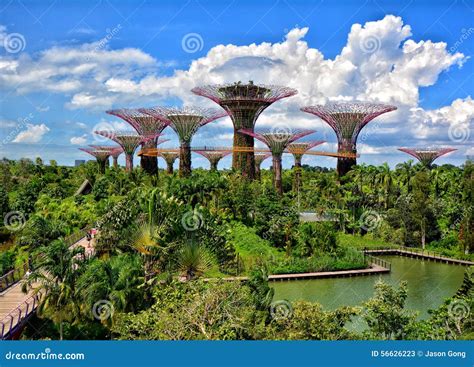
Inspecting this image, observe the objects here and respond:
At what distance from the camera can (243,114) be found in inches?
1692

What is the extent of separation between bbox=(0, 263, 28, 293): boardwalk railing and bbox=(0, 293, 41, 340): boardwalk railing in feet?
5.86

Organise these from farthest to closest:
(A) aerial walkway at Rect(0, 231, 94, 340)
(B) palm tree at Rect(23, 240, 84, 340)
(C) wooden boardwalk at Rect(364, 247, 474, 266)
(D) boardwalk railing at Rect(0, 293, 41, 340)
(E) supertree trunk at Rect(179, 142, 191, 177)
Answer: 1. (E) supertree trunk at Rect(179, 142, 191, 177)
2. (C) wooden boardwalk at Rect(364, 247, 474, 266)
3. (B) palm tree at Rect(23, 240, 84, 340)
4. (A) aerial walkway at Rect(0, 231, 94, 340)
5. (D) boardwalk railing at Rect(0, 293, 41, 340)

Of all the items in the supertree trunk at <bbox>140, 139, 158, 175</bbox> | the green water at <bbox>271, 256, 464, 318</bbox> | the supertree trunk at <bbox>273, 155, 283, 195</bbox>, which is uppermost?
the supertree trunk at <bbox>140, 139, 158, 175</bbox>

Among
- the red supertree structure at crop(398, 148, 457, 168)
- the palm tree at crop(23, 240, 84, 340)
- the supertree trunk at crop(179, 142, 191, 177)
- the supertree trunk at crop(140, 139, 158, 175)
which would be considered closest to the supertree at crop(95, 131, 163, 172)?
the supertree trunk at crop(140, 139, 158, 175)

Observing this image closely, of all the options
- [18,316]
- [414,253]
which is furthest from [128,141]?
[18,316]

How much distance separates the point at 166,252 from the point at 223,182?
37.1ft

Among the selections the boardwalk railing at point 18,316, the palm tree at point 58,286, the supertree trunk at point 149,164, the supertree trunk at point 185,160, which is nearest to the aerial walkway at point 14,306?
the boardwalk railing at point 18,316

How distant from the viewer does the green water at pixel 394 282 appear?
1970 centimetres

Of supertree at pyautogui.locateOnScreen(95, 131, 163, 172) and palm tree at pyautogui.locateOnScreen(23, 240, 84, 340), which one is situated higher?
supertree at pyautogui.locateOnScreen(95, 131, 163, 172)

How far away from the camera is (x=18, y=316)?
13438mm

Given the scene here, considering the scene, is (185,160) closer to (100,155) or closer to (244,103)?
(244,103)

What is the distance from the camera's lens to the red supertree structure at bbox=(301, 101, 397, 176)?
42156 millimetres

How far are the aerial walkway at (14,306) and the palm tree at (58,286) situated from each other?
1.11 feet

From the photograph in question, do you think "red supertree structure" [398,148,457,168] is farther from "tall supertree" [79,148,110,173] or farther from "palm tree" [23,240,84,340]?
"palm tree" [23,240,84,340]
